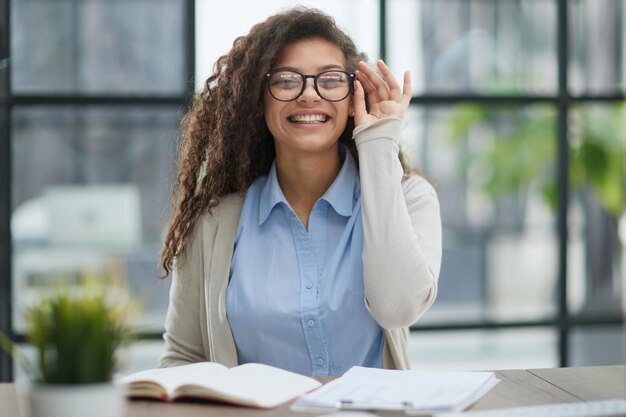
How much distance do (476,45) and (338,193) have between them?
1608 millimetres

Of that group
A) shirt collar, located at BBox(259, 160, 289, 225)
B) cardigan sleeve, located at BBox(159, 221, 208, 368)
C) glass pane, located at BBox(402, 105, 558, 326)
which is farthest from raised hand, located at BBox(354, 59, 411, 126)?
glass pane, located at BBox(402, 105, 558, 326)

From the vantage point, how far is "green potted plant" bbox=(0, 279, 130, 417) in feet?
4.02

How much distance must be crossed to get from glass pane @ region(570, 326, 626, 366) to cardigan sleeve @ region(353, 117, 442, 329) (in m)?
1.77

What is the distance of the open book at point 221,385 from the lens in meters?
1.63

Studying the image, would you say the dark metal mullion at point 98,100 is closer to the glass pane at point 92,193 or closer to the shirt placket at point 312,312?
the glass pane at point 92,193

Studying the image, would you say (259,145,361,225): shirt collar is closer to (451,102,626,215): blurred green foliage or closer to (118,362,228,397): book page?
(118,362,228,397): book page

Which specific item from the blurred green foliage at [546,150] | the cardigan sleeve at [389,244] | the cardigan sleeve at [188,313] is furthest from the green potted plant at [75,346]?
the blurred green foliage at [546,150]

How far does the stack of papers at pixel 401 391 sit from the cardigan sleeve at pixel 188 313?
0.60 metres

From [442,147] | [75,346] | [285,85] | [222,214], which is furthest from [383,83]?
[442,147]

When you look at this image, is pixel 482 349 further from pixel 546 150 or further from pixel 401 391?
pixel 401 391

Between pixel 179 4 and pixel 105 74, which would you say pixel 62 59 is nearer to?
pixel 105 74

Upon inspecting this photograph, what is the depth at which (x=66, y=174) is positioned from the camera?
343cm

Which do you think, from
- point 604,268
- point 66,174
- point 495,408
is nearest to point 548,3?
point 604,268

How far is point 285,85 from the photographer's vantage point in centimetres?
229
